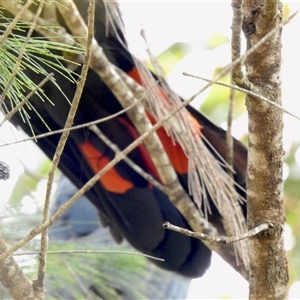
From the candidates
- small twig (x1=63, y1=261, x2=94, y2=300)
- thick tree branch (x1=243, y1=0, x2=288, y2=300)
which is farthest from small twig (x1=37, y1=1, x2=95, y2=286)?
small twig (x1=63, y1=261, x2=94, y2=300)

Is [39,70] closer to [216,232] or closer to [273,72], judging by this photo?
[273,72]

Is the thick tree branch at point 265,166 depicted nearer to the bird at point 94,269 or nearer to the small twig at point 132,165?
the small twig at point 132,165

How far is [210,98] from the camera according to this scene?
338 cm

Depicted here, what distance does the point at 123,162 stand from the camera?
6.70 ft

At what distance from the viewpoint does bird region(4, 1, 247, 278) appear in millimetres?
1784

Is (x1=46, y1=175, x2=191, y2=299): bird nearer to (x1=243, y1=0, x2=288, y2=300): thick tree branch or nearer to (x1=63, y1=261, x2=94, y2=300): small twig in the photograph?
(x1=63, y1=261, x2=94, y2=300): small twig

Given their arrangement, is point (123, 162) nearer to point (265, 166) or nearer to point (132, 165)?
point (132, 165)

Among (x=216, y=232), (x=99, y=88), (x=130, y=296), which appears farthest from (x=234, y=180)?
(x=130, y=296)

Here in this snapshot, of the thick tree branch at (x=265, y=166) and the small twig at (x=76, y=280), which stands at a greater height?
Answer: the thick tree branch at (x=265, y=166)

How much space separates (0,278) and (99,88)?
3.00 feet

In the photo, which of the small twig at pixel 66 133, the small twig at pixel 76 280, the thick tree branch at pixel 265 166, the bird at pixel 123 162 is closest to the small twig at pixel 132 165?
the bird at pixel 123 162

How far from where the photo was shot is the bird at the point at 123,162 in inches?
70.2

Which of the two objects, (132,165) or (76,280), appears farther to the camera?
(132,165)

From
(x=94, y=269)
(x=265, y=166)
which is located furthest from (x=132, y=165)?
(x=265, y=166)
